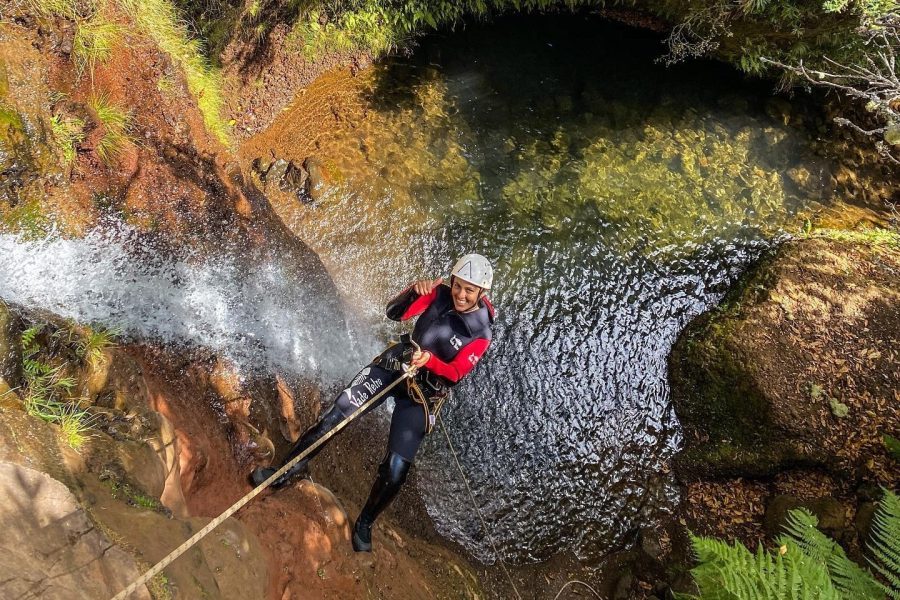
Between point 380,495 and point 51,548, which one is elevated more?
point 51,548

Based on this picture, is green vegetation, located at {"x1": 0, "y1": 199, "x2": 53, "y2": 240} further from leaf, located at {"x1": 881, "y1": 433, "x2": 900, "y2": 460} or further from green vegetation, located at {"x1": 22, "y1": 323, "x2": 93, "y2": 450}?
leaf, located at {"x1": 881, "y1": 433, "x2": 900, "y2": 460}

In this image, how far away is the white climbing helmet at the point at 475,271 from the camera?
4645 millimetres

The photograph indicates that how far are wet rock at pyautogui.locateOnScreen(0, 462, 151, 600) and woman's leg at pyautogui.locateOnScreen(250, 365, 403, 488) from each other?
6.34 feet

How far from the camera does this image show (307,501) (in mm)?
4684

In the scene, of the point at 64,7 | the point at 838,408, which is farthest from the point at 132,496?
the point at 838,408

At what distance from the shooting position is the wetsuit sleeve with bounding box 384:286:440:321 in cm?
512

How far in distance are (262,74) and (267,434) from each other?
19.1 ft

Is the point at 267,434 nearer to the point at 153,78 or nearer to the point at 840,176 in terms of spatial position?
the point at 153,78

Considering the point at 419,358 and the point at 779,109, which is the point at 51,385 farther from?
the point at 779,109

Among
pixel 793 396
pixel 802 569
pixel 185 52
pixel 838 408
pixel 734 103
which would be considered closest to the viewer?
pixel 802 569

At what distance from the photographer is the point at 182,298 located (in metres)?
5.49

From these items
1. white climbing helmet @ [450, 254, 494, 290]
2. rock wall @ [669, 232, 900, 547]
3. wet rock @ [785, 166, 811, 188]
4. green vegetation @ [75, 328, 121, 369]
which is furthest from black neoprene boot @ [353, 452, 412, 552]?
wet rock @ [785, 166, 811, 188]

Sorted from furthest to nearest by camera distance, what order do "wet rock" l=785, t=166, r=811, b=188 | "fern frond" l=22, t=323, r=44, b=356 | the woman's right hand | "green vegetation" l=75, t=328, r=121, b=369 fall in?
"wet rock" l=785, t=166, r=811, b=188 → the woman's right hand → "green vegetation" l=75, t=328, r=121, b=369 → "fern frond" l=22, t=323, r=44, b=356

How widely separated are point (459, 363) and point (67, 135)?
4.95m
